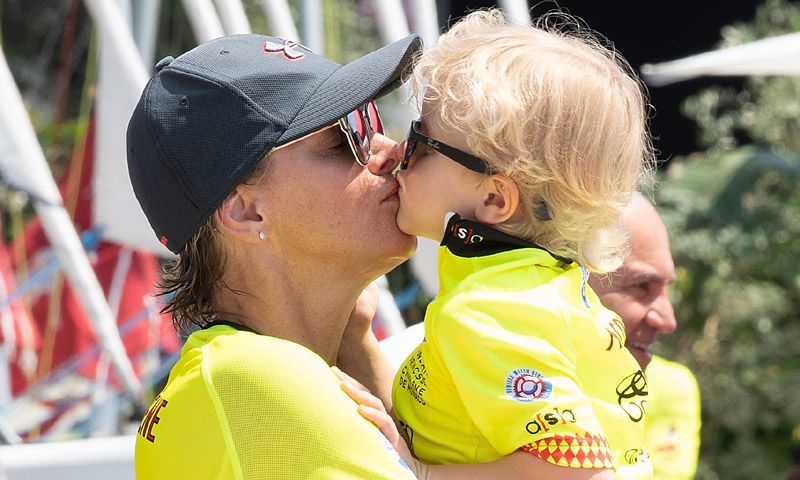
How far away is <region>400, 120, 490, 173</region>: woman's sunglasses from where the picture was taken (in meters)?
1.94

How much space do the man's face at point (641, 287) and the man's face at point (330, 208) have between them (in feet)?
4.53

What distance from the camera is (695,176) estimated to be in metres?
6.91

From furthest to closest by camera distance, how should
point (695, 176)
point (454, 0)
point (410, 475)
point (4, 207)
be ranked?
point (4, 207) → point (454, 0) → point (695, 176) → point (410, 475)

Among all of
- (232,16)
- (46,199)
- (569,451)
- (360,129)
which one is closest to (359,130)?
(360,129)

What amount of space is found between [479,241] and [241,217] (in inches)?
16.0

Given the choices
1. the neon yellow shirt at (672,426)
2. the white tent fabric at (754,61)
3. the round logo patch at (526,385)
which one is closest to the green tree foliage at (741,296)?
the white tent fabric at (754,61)

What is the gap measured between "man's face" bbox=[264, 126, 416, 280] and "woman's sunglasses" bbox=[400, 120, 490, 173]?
0.08m

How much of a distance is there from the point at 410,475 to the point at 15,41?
10.2 m

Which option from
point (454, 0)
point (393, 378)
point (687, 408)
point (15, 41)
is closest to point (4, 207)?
point (15, 41)

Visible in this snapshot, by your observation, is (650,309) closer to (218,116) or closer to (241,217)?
(241,217)

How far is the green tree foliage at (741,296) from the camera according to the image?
6.66m

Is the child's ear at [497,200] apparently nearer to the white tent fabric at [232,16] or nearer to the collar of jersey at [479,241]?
the collar of jersey at [479,241]

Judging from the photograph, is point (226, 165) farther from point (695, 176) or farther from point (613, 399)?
point (695, 176)

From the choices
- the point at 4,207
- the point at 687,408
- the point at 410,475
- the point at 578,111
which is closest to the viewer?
the point at 410,475
